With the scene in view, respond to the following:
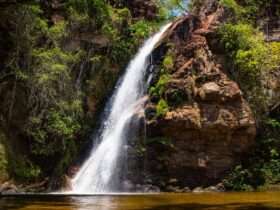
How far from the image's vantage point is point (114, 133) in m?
24.7

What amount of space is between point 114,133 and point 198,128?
168 inches

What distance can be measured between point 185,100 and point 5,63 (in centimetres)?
874

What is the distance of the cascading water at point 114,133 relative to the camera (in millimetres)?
22578

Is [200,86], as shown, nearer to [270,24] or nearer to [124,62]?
[124,62]

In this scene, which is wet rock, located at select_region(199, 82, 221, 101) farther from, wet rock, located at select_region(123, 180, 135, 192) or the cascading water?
wet rock, located at select_region(123, 180, 135, 192)

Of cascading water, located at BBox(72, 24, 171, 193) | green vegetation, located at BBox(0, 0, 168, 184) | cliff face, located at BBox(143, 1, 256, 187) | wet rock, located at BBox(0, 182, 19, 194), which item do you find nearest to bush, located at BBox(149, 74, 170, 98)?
cliff face, located at BBox(143, 1, 256, 187)

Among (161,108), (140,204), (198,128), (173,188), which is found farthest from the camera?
(161,108)

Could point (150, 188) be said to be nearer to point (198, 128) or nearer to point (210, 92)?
point (198, 128)

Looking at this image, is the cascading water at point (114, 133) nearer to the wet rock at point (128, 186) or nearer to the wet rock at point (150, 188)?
the wet rock at point (128, 186)

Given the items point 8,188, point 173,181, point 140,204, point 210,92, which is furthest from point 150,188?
point 140,204

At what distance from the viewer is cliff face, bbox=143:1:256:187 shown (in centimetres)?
2364

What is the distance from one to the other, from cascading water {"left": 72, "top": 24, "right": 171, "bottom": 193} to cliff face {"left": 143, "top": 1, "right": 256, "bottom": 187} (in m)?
1.55

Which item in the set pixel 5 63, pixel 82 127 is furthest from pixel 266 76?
pixel 5 63

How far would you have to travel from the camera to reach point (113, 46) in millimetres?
28297
